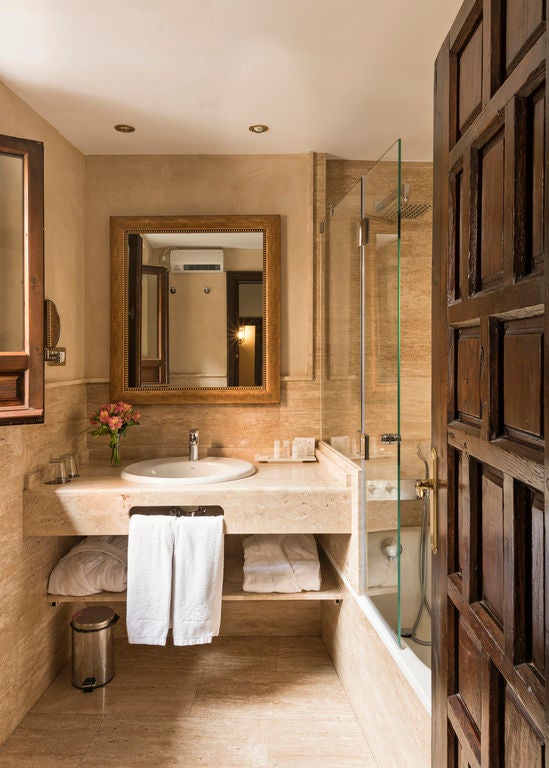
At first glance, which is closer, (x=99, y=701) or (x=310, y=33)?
(x=310, y=33)

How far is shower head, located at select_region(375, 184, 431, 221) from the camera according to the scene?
178 centimetres

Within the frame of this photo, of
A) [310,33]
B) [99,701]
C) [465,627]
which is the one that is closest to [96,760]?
[99,701]

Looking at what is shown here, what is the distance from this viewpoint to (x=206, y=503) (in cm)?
229

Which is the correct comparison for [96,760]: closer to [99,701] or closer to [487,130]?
[99,701]

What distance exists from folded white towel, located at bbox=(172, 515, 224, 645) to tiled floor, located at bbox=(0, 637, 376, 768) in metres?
0.34

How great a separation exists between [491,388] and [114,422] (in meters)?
2.17

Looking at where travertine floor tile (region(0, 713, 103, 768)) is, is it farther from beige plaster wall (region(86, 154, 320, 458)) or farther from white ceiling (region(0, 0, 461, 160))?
white ceiling (region(0, 0, 461, 160))

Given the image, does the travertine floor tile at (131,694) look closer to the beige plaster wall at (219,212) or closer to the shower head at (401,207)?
the beige plaster wall at (219,212)

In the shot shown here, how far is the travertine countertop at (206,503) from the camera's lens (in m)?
2.28

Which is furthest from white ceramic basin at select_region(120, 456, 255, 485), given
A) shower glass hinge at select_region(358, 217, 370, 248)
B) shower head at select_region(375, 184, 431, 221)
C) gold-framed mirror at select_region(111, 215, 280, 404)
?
shower head at select_region(375, 184, 431, 221)

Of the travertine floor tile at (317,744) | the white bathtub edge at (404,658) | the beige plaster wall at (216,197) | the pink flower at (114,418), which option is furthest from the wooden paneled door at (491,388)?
the pink flower at (114,418)

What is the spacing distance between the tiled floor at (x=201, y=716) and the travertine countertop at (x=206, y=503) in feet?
2.40

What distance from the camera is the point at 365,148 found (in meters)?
2.78

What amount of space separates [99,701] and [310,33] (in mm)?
2667
